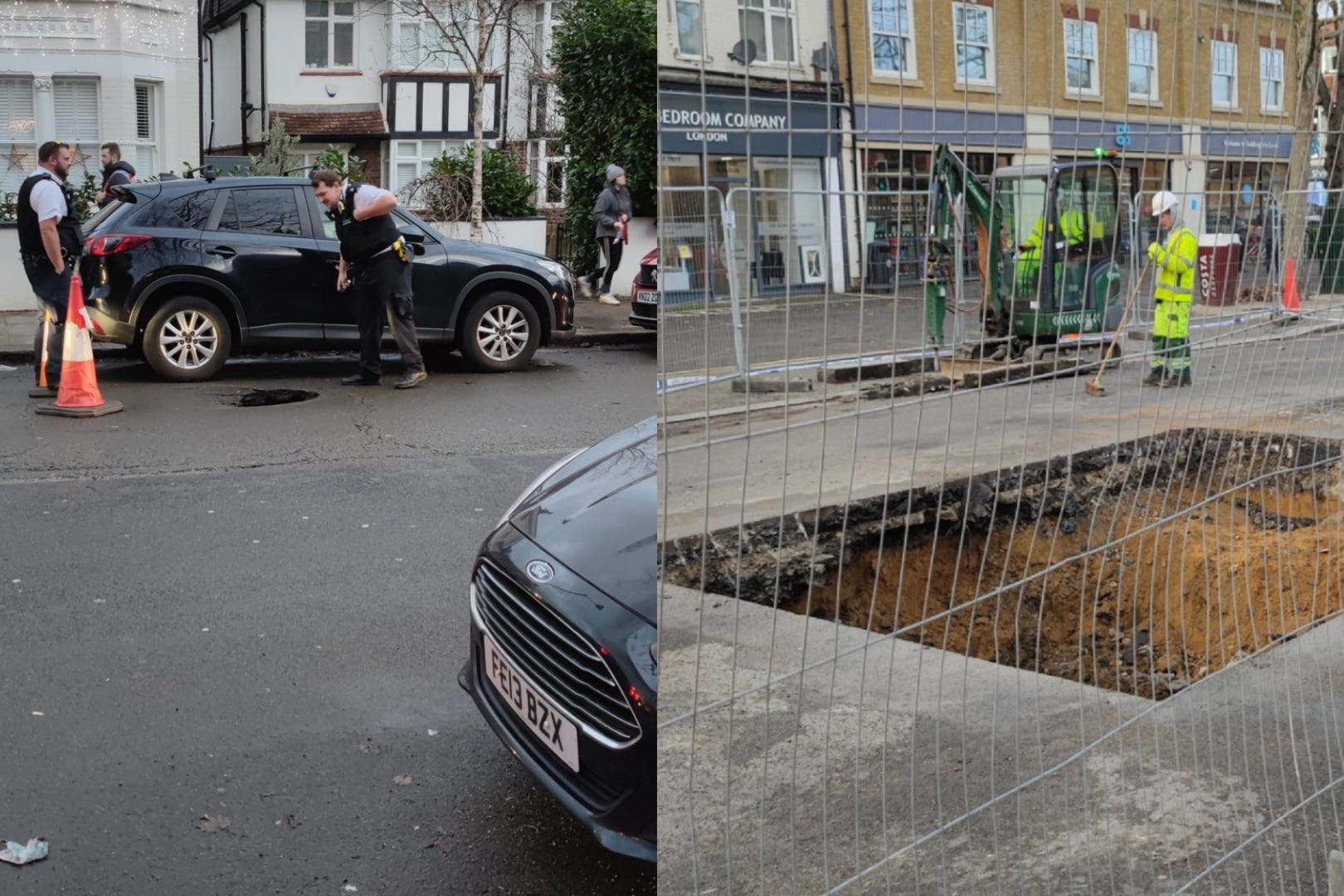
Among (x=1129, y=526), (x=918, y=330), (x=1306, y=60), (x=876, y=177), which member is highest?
(x=1306, y=60)

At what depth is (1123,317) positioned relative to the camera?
2191 mm

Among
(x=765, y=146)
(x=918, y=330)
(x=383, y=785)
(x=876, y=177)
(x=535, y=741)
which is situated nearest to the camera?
(x=765, y=146)

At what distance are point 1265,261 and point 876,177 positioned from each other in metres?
1.33

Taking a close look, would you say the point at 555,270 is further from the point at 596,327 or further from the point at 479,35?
the point at 479,35

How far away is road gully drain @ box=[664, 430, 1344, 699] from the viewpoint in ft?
6.09

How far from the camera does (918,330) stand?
1865 mm

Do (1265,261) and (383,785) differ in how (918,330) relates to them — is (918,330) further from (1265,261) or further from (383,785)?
(383,785)

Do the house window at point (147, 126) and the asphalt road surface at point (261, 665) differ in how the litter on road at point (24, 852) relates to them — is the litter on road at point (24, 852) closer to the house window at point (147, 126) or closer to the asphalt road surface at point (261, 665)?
the asphalt road surface at point (261, 665)

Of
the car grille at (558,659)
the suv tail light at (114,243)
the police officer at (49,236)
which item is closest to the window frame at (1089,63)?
the car grille at (558,659)

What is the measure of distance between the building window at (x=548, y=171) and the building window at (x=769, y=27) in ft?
26.6

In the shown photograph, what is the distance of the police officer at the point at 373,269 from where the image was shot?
10.6 metres

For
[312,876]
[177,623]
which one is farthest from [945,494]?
[177,623]

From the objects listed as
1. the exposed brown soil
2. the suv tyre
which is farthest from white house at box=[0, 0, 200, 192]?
the exposed brown soil

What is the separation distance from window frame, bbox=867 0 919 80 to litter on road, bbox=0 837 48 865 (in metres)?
2.79
